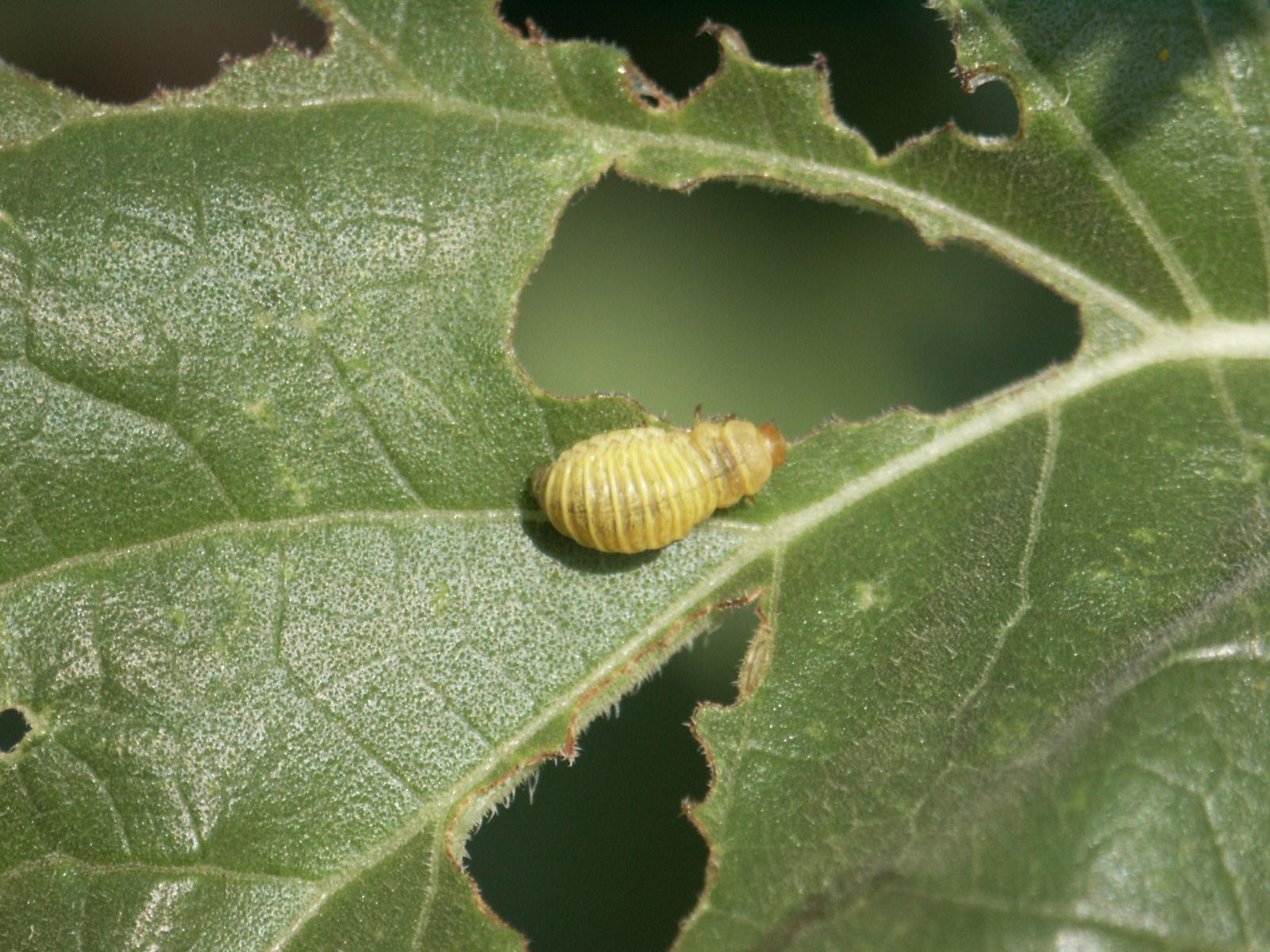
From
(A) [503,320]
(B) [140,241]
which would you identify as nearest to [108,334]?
(B) [140,241]

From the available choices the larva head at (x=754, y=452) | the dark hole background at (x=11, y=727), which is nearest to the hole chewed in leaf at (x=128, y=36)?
the dark hole background at (x=11, y=727)

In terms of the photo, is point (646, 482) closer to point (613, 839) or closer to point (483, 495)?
point (483, 495)

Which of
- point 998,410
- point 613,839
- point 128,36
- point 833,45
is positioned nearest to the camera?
point 998,410

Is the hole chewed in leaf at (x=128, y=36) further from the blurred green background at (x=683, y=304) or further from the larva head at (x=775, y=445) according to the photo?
the larva head at (x=775, y=445)

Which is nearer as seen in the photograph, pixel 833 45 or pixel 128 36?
pixel 833 45

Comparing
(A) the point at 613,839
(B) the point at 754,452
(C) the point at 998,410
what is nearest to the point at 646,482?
(B) the point at 754,452

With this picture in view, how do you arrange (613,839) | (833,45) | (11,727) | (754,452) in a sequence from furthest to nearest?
(833,45)
(613,839)
(11,727)
(754,452)

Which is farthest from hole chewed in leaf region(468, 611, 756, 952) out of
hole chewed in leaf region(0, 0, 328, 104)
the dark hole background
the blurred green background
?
hole chewed in leaf region(0, 0, 328, 104)
